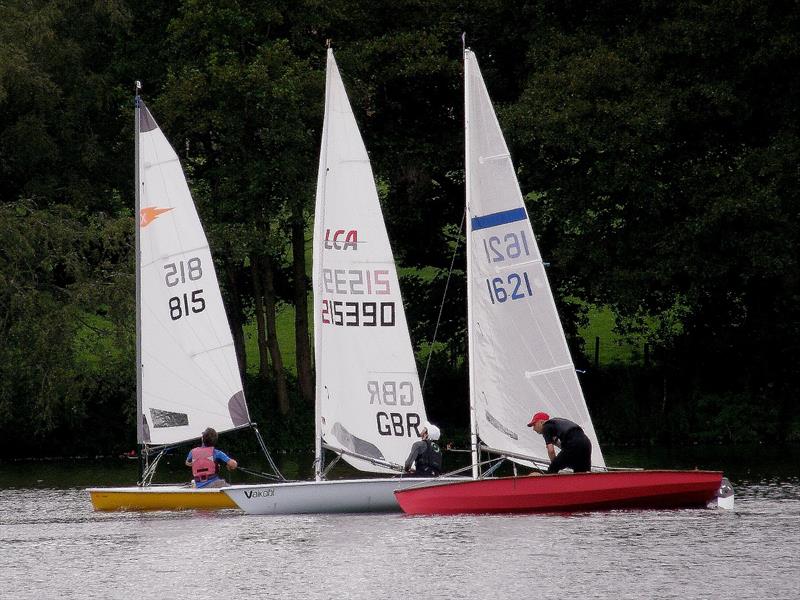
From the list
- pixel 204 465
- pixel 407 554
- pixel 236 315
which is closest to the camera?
pixel 407 554

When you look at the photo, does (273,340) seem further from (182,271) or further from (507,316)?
(507,316)

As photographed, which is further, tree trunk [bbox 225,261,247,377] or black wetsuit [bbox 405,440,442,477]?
tree trunk [bbox 225,261,247,377]

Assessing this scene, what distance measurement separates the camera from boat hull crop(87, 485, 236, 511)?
28812 mm

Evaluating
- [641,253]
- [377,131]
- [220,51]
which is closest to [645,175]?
[641,253]

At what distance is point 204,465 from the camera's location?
29.4 meters

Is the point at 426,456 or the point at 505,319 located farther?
the point at 505,319

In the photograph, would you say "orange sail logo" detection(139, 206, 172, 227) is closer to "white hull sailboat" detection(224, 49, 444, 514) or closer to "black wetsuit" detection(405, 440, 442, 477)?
"white hull sailboat" detection(224, 49, 444, 514)

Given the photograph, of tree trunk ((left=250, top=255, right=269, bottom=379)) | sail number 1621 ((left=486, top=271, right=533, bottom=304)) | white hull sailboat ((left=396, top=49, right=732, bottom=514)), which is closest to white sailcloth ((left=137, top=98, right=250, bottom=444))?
white hull sailboat ((left=396, top=49, right=732, bottom=514))

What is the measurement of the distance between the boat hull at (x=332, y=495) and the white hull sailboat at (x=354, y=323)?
2090mm

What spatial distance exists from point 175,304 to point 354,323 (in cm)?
421

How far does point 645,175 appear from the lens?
4281 centimetres

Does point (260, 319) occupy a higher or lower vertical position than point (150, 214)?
lower

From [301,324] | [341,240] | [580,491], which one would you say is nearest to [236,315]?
[301,324]

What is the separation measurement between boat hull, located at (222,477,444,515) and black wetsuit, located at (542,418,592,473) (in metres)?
2.21
